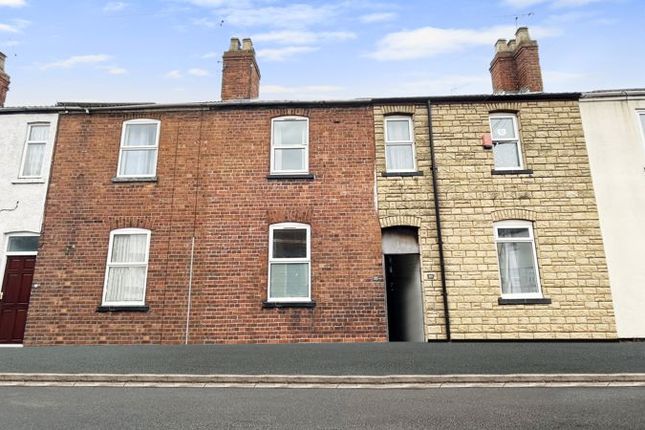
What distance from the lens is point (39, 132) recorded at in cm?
1138

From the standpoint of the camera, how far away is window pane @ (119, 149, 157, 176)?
10.9m

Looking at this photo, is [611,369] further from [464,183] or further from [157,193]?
[157,193]

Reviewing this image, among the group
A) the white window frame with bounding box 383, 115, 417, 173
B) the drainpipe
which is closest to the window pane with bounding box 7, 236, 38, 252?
the white window frame with bounding box 383, 115, 417, 173

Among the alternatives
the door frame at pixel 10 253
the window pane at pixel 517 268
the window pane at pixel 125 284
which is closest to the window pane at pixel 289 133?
the window pane at pixel 125 284

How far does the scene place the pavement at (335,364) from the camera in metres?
6.36

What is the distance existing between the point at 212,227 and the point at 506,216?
7620 mm

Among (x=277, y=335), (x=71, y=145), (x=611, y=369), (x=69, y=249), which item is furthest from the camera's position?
(x=71, y=145)

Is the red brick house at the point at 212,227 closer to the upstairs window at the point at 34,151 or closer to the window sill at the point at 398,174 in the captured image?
the window sill at the point at 398,174

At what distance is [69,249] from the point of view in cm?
1027

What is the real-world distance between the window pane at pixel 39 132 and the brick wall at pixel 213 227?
614 millimetres

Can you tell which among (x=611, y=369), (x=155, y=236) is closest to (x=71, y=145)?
Result: (x=155, y=236)

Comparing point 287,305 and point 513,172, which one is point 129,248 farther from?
point 513,172

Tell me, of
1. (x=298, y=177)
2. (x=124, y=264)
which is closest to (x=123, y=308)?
(x=124, y=264)

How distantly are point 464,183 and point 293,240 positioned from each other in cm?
476
